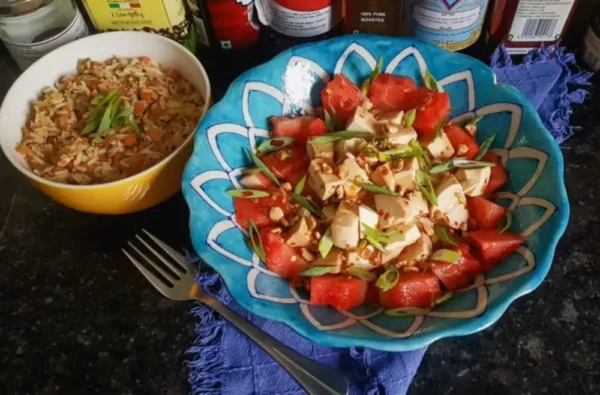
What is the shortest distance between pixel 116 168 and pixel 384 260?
44cm

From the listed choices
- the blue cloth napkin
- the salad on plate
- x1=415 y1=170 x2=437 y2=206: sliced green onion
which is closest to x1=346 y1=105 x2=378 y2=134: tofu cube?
the salad on plate

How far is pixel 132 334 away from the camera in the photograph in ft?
3.21

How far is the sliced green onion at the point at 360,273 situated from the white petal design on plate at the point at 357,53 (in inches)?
13.7

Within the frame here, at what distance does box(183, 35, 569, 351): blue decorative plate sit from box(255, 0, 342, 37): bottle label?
0.28 ft

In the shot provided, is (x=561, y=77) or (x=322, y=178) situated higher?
(x=322, y=178)

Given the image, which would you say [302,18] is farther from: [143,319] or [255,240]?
[143,319]

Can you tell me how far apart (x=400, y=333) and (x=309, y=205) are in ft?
0.74

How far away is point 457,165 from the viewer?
3.09 ft

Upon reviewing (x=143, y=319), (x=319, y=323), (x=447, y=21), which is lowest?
(x=143, y=319)

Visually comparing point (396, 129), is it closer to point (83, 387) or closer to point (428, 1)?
point (428, 1)

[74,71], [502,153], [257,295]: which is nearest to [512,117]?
[502,153]

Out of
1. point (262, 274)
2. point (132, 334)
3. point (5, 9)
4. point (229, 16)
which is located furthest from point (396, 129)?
point (5, 9)

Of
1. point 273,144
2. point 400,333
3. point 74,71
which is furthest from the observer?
point 74,71

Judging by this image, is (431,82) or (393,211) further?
(431,82)
